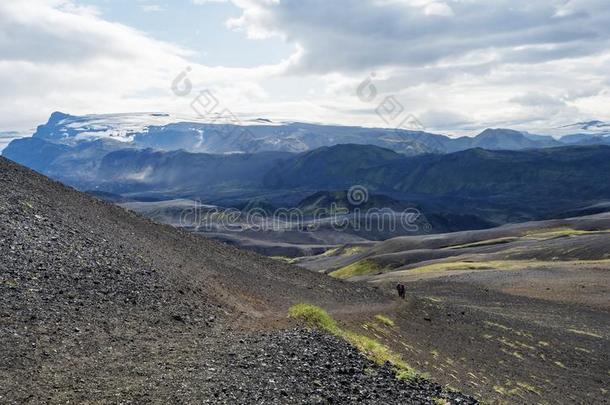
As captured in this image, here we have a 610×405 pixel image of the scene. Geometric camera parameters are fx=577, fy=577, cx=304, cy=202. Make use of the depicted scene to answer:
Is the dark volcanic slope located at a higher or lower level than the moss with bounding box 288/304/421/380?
higher

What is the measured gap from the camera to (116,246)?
37844mm

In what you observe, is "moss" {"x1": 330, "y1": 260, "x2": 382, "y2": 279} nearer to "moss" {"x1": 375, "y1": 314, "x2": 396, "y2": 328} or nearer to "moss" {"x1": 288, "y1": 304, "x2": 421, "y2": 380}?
"moss" {"x1": 375, "y1": 314, "x2": 396, "y2": 328}

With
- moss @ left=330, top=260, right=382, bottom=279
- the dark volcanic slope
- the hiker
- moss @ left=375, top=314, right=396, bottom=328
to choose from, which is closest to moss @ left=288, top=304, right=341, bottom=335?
the dark volcanic slope

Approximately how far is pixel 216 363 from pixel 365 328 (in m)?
16.9

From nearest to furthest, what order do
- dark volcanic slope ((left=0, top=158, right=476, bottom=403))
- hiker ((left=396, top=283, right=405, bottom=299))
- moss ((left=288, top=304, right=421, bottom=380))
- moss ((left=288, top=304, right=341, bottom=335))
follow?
dark volcanic slope ((left=0, top=158, right=476, bottom=403)) → moss ((left=288, top=304, right=421, bottom=380)) → moss ((left=288, top=304, right=341, bottom=335)) → hiker ((left=396, top=283, right=405, bottom=299))

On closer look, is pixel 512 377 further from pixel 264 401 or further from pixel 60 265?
pixel 60 265

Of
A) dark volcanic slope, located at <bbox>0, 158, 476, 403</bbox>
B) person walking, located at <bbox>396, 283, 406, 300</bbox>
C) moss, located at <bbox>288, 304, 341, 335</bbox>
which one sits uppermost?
dark volcanic slope, located at <bbox>0, 158, 476, 403</bbox>

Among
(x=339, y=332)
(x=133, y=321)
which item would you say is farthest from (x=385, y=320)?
(x=133, y=321)

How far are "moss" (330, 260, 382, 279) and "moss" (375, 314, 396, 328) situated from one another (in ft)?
327

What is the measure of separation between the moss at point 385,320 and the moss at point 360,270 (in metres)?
99.7

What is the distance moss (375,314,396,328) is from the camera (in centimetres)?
4008

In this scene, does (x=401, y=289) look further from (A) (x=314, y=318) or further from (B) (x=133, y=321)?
(B) (x=133, y=321)

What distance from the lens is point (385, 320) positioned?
40.5 metres

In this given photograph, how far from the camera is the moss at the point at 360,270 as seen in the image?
142 m
